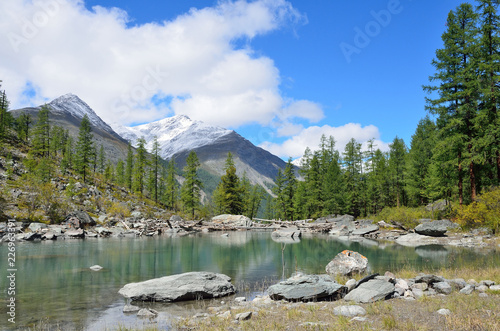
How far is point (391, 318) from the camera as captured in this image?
25.3 ft

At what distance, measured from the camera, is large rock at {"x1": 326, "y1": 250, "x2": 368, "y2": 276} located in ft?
51.2

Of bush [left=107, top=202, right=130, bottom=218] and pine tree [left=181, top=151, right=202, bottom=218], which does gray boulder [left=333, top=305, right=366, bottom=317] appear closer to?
bush [left=107, top=202, right=130, bottom=218]

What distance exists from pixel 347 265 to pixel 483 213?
21.5 metres

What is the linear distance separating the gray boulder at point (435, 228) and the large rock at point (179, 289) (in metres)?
27.2

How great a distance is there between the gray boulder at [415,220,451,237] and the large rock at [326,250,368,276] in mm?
20732

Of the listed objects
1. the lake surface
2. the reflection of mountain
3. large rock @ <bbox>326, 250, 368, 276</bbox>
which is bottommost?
the reflection of mountain

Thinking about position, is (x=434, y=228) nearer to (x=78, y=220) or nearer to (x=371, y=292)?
(x=371, y=292)

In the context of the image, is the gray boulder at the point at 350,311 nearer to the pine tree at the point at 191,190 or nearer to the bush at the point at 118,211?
the bush at the point at 118,211

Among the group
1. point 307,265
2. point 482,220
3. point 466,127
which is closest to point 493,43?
point 466,127

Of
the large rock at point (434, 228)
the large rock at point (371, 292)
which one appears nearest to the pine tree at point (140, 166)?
the large rock at point (434, 228)

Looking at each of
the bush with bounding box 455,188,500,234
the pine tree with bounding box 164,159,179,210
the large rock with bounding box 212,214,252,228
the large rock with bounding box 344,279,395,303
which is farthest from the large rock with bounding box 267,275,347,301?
the pine tree with bounding box 164,159,179,210

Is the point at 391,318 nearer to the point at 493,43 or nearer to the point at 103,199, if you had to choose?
the point at 493,43

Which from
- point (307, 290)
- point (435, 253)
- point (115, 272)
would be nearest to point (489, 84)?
point (435, 253)

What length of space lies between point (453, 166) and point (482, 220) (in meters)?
6.13
